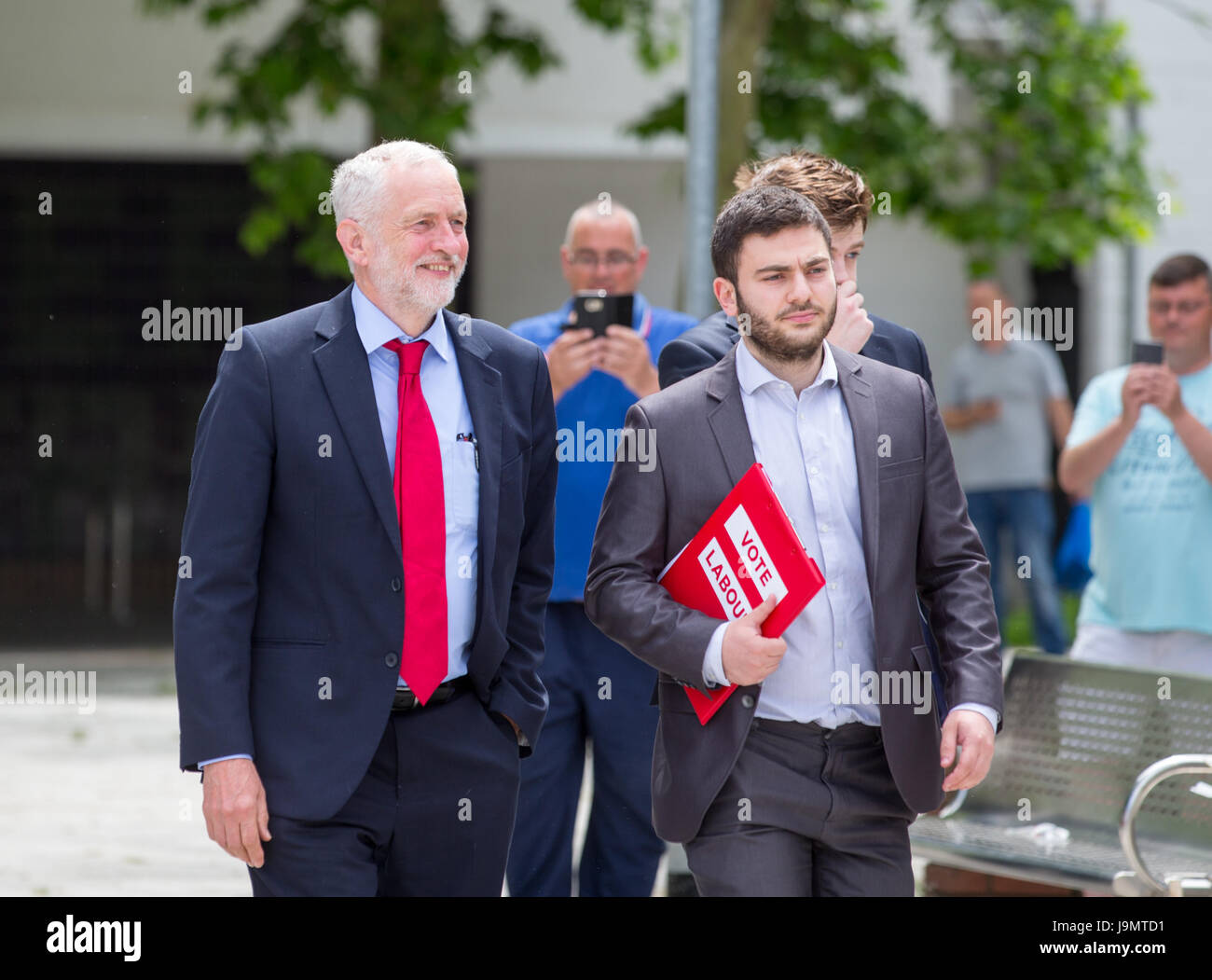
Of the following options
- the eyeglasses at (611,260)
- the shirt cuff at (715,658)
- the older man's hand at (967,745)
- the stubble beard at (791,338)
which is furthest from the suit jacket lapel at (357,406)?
the eyeglasses at (611,260)

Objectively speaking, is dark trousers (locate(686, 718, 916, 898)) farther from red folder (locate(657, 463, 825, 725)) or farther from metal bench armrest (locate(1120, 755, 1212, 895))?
metal bench armrest (locate(1120, 755, 1212, 895))

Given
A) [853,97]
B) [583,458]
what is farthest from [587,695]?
[853,97]

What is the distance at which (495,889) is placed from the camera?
139 inches

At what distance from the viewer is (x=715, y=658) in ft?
10.4

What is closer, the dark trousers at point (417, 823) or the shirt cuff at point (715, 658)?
the shirt cuff at point (715, 658)

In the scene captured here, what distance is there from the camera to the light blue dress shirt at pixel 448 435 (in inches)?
135

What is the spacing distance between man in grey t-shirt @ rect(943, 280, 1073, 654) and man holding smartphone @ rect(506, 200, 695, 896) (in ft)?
18.2

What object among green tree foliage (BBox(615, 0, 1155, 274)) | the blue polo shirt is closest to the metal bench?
the blue polo shirt

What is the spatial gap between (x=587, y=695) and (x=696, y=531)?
5.38ft

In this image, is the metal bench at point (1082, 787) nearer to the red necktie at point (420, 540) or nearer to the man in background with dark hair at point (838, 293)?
the man in background with dark hair at point (838, 293)

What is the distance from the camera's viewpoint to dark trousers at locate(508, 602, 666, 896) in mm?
4883

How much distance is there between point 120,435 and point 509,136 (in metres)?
4.35

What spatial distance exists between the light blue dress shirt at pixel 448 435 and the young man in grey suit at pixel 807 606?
0.83ft
